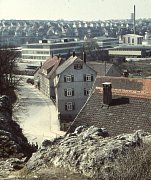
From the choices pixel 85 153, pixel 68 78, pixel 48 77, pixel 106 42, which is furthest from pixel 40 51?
pixel 85 153

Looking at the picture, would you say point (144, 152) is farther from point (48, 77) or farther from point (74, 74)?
point (48, 77)

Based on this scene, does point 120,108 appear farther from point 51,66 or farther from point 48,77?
point 51,66

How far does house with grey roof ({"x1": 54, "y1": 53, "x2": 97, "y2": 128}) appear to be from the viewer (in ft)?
156

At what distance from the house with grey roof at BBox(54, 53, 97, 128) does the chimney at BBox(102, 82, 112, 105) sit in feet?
76.7

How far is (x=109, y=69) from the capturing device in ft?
166

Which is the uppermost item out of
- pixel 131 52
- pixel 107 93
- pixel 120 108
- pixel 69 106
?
pixel 107 93

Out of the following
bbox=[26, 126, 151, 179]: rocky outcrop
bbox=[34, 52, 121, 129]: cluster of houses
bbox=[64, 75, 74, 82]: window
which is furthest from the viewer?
bbox=[64, 75, 74, 82]: window

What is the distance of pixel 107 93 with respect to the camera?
23391 mm

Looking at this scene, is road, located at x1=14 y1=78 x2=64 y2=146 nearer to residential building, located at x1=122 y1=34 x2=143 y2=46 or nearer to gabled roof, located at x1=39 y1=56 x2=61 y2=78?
gabled roof, located at x1=39 y1=56 x2=61 y2=78

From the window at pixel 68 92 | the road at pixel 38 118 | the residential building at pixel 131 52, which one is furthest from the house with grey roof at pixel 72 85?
the residential building at pixel 131 52

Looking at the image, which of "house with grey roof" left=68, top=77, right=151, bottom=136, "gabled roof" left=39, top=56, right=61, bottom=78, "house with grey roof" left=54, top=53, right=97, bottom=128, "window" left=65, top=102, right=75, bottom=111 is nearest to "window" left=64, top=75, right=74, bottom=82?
"house with grey roof" left=54, top=53, right=97, bottom=128

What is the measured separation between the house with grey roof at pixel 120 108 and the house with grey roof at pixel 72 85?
22.7 meters

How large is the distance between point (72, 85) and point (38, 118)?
5781 millimetres

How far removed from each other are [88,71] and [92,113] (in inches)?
991
